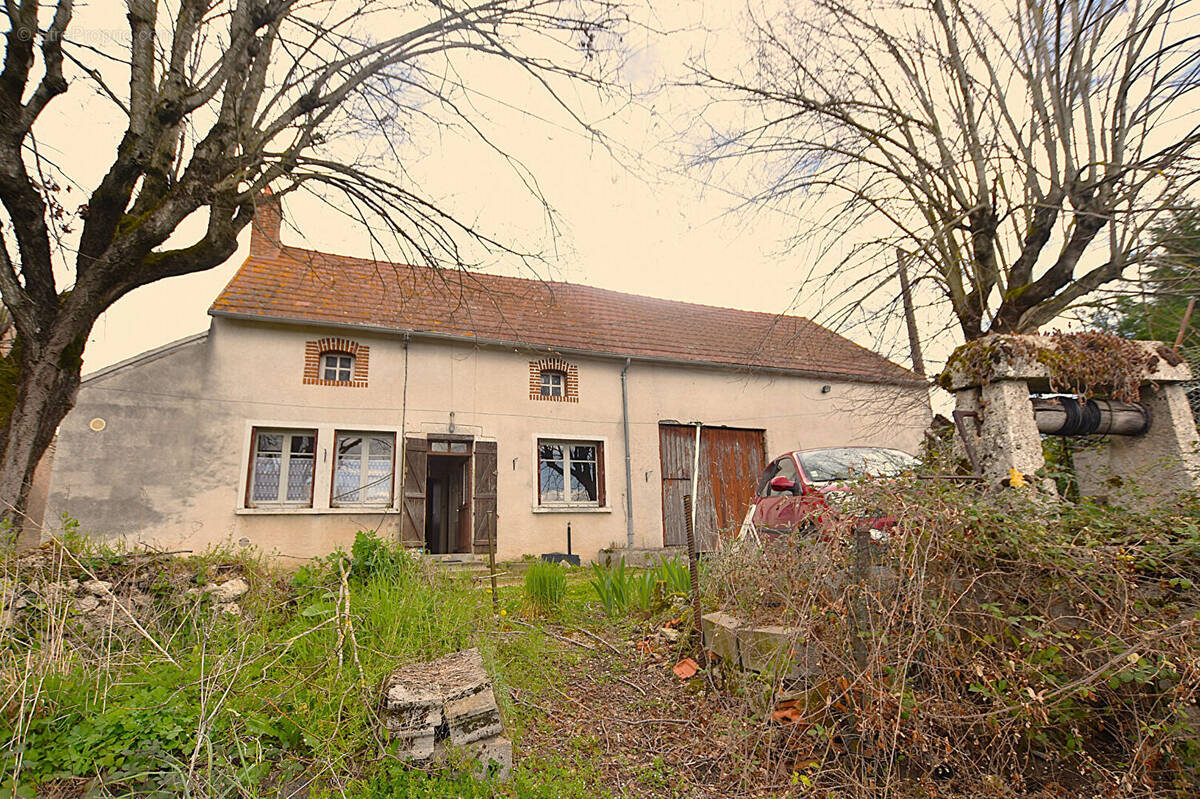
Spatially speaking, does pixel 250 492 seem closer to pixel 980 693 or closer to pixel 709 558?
pixel 709 558

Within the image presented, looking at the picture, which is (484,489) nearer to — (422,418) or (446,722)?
(422,418)

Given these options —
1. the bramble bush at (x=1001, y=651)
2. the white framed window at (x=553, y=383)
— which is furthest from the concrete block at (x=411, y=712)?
the white framed window at (x=553, y=383)

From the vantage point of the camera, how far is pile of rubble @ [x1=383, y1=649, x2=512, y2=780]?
9.54ft

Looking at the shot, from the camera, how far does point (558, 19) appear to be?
510cm

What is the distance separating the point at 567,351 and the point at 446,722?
9315 mm

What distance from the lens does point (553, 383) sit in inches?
480

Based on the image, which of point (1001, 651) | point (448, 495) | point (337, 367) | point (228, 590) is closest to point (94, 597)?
point (228, 590)

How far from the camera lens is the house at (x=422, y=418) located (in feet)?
30.1

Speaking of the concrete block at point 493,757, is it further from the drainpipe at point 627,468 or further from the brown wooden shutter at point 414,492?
the drainpipe at point 627,468

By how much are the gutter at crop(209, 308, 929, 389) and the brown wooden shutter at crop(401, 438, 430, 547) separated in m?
2.01

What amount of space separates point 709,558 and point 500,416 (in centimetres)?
696

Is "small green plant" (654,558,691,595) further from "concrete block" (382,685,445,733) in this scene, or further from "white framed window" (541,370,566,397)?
"white framed window" (541,370,566,397)

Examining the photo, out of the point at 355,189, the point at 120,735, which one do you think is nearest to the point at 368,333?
the point at 355,189

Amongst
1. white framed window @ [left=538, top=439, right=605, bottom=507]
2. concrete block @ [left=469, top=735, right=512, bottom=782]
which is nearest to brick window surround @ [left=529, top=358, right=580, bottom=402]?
white framed window @ [left=538, top=439, right=605, bottom=507]
